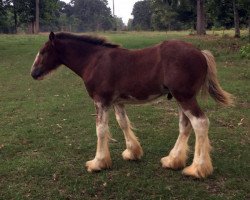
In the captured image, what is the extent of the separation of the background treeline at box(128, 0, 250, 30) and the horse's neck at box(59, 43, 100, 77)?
683 inches

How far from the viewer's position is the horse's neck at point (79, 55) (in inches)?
248

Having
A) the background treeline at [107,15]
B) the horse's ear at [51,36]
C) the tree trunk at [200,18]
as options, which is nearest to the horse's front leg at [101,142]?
the horse's ear at [51,36]

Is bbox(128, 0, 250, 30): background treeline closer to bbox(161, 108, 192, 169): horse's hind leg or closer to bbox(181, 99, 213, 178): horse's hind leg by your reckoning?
bbox(161, 108, 192, 169): horse's hind leg

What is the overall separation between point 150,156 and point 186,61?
208 centimetres

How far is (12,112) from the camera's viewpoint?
34.6 ft

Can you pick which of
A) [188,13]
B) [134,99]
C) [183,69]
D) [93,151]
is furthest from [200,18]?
[183,69]

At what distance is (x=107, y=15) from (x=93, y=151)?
315ft

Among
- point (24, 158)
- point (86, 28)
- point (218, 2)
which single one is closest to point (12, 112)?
point (24, 158)

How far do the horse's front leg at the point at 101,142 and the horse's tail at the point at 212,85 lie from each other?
1636 millimetres

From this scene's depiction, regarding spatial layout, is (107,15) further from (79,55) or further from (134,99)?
(134,99)

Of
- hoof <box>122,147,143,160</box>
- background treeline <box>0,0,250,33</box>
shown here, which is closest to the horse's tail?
hoof <box>122,147,143,160</box>

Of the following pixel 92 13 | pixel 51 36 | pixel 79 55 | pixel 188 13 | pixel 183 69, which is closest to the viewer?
pixel 183 69

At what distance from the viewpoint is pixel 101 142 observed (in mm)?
6090

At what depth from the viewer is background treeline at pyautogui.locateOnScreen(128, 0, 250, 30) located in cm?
3120
